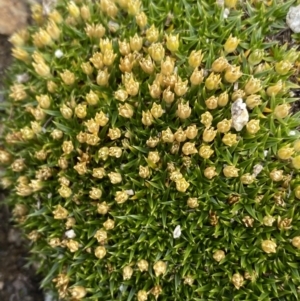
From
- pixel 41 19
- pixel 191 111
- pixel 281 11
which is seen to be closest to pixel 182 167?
pixel 191 111

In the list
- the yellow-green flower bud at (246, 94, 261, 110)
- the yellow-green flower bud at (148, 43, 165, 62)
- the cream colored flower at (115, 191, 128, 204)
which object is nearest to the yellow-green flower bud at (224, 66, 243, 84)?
the yellow-green flower bud at (246, 94, 261, 110)

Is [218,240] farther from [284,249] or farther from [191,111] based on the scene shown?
[191,111]

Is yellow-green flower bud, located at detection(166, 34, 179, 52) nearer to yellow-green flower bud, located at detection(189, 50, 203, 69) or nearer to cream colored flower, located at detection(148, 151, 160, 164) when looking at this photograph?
yellow-green flower bud, located at detection(189, 50, 203, 69)

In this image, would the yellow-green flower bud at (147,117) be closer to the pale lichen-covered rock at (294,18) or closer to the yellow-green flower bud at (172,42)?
the yellow-green flower bud at (172,42)

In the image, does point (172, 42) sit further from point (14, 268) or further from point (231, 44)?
point (14, 268)

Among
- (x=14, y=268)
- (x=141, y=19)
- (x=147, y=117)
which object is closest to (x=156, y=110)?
(x=147, y=117)

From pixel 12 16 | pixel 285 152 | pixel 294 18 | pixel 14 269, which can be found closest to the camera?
pixel 285 152

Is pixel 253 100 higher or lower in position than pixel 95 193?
higher
